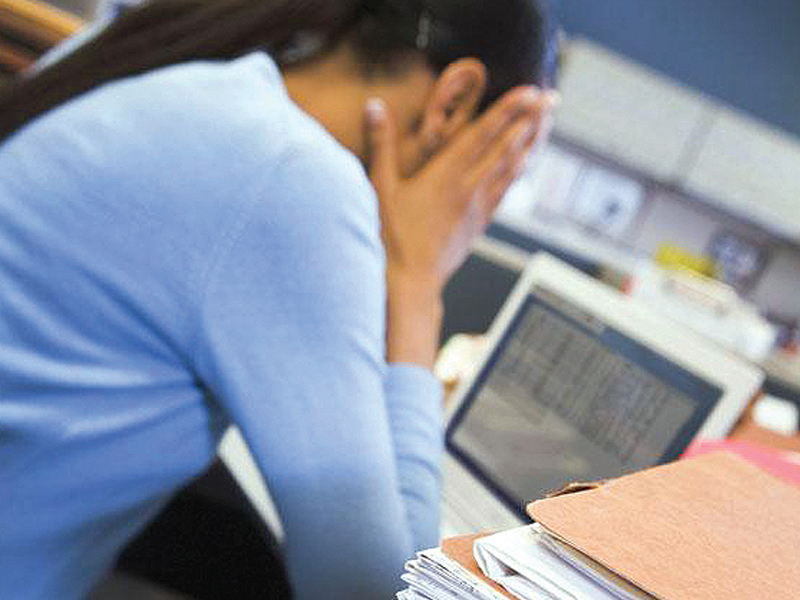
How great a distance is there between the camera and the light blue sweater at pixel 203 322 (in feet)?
1.61

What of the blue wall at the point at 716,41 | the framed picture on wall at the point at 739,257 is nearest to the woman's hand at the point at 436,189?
the blue wall at the point at 716,41

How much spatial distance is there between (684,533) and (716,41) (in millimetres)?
4716

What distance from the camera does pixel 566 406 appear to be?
88 centimetres

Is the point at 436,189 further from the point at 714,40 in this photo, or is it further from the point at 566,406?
the point at 714,40

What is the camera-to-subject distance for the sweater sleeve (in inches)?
18.9

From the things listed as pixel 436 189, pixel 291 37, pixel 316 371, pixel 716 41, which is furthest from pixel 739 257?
pixel 316 371

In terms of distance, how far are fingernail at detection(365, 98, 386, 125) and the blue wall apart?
3.84m

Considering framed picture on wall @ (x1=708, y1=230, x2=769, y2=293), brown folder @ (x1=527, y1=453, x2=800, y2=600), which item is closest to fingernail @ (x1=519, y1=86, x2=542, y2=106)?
brown folder @ (x1=527, y1=453, x2=800, y2=600)

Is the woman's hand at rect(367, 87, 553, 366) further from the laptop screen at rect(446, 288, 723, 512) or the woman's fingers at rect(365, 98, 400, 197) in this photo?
the laptop screen at rect(446, 288, 723, 512)

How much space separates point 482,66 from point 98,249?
388mm

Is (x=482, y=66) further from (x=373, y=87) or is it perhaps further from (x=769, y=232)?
(x=769, y=232)

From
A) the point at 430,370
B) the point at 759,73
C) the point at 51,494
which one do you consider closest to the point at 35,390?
the point at 51,494

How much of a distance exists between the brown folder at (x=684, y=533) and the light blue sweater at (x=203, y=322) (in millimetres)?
202

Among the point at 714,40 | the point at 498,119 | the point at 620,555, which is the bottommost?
the point at 620,555
